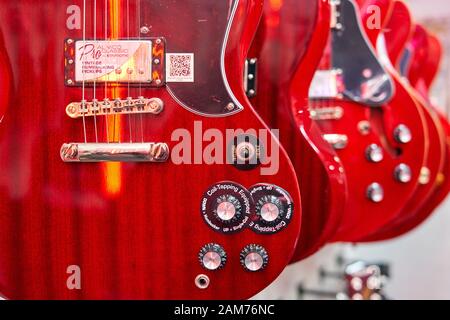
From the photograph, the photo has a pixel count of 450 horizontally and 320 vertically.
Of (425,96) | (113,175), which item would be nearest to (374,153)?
(425,96)

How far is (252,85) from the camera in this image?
1189 mm

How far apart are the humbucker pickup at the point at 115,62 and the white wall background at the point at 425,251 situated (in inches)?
66.2

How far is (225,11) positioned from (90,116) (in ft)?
0.90

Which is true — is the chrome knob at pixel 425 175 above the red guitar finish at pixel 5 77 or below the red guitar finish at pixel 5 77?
below

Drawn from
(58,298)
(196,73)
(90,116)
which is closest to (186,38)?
(196,73)

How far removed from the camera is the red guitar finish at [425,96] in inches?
69.2

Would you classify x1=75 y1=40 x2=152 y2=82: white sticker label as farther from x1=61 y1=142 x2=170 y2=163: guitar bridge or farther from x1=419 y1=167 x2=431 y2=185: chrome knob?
x1=419 y1=167 x2=431 y2=185: chrome knob

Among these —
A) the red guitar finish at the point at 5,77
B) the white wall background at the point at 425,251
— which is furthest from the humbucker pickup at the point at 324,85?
the white wall background at the point at 425,251

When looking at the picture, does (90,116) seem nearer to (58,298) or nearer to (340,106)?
(58,298)

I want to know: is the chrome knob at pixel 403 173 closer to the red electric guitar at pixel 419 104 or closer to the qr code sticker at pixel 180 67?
the red electric guitar at pixel 419 104

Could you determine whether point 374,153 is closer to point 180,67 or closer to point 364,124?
point 364,124

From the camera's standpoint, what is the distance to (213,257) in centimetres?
98

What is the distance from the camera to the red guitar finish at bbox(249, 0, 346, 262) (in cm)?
117

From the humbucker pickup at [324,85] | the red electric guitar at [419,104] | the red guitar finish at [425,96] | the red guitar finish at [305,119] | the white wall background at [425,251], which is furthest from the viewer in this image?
the white wall background at [425,251]
